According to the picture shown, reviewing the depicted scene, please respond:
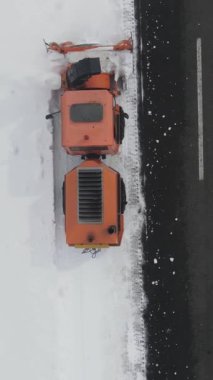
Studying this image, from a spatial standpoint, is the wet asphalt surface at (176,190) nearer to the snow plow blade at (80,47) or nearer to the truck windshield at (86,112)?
the snow plow blade at (80,47)

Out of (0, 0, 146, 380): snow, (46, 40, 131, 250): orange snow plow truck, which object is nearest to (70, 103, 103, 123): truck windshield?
(46, 40, 131, 250): orange snow plow truck

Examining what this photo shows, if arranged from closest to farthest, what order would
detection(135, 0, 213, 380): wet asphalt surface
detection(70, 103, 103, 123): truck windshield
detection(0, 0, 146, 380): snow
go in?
1. detection(70, 103, 103, 123): truck windshield
2. detection(0, 0, 146, 380): snow
3. detection(135, 0, 213, 380): wet asphalt surface

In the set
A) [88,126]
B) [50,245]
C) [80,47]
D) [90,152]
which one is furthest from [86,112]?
[50,245]

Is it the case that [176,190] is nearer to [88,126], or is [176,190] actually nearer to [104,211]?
[104,211]

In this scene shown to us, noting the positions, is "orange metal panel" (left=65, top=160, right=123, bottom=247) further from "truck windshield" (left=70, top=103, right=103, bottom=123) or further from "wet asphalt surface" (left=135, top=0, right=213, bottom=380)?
"wet asphalt surface" (left=135, top=0, right=213, bottom=380)

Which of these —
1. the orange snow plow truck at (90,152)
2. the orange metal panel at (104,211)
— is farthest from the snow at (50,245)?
the orange metal panel at (104,211)

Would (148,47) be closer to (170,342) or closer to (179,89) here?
(179,89)
